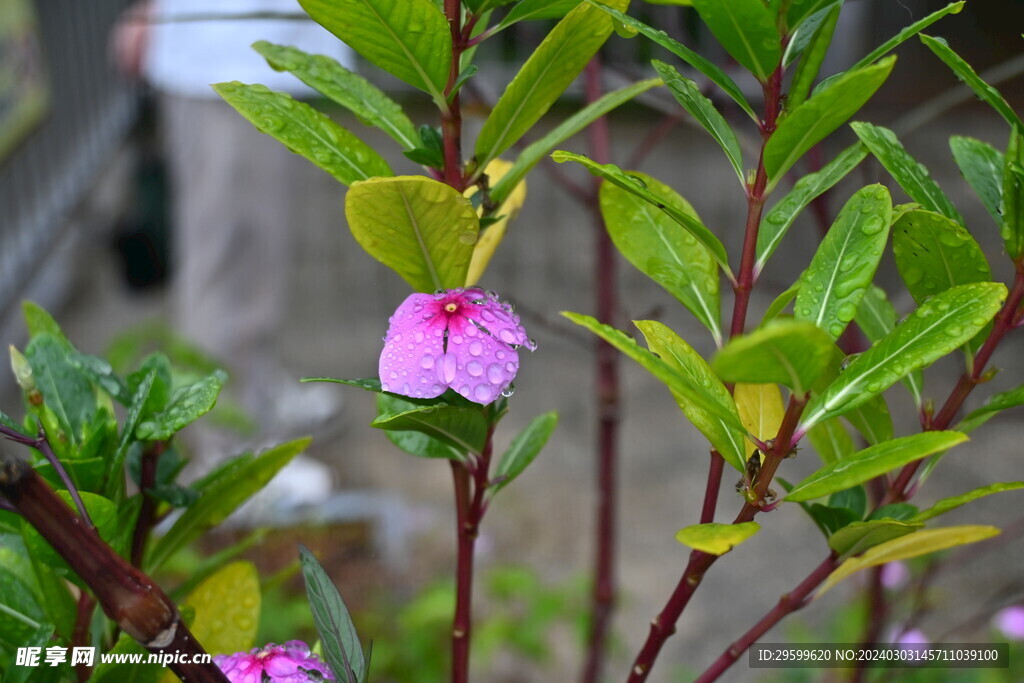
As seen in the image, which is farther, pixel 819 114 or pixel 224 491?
pixel 224 491

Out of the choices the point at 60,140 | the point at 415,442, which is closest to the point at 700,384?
the point at 415,442

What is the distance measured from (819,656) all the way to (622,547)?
5.00 ft

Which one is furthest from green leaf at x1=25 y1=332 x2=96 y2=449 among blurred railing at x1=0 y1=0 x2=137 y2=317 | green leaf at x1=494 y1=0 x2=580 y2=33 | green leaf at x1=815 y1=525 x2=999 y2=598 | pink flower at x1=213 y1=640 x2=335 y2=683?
blurred railing at x1=0 y1=0 x2=137 y2=317

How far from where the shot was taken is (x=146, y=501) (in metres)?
0.47

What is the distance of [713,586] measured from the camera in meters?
1.99

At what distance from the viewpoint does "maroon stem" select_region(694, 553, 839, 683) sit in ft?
1.40

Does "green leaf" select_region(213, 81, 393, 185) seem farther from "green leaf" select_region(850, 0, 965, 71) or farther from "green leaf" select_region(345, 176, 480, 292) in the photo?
"green leaf" select_region(850, 0, 965, 71)

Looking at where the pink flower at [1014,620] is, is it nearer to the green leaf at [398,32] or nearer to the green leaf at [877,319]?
the green leaf at [877,319]

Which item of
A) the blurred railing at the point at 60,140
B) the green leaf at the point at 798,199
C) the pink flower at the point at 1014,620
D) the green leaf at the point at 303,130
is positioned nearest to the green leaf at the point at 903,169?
the green leaf at the point at 798,199

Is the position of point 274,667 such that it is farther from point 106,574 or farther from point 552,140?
point 552,140

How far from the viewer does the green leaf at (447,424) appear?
0.37 m

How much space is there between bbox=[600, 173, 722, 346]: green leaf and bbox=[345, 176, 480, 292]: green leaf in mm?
91

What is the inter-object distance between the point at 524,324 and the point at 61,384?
1798 millimetres

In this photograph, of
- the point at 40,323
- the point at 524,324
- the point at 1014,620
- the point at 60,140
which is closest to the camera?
the point at 40,323
